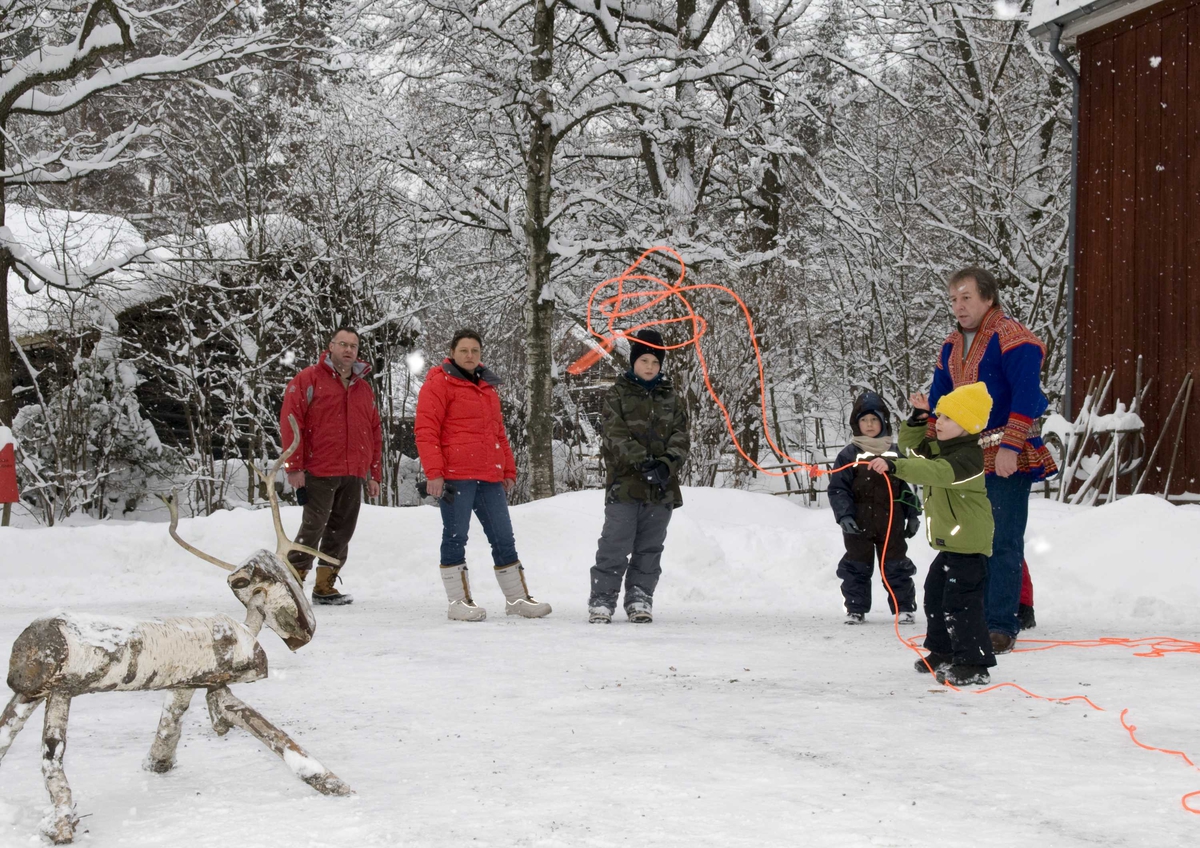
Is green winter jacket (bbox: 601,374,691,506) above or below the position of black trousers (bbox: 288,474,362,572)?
above

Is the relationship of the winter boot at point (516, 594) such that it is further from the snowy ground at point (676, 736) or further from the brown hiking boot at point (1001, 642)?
the brown hiking boot at point (1001, 642)

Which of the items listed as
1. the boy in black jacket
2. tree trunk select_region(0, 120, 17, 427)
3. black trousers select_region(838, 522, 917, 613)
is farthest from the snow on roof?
black trousers select_region(838, 522, 917, 613)

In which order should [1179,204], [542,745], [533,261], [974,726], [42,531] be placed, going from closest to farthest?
[542,745] → [974,726] → [42,531] → [1179,204] → [533,261]

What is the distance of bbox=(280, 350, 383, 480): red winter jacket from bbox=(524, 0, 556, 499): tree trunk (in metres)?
6.61

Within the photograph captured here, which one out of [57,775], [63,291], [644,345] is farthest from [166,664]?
[63,291]

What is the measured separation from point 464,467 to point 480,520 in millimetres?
377

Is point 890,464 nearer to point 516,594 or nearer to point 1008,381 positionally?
point 1008,381

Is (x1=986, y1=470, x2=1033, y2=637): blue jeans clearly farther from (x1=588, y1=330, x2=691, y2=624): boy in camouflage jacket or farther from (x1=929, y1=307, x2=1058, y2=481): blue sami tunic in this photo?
(x1=588, y1=330, x2=691, y2=624): boy in camouflage jacket

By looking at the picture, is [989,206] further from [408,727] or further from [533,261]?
[408,727]

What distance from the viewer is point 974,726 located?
12.9ft

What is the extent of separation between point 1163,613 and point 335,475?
552cm

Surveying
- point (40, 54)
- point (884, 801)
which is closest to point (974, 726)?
point (884, 801)

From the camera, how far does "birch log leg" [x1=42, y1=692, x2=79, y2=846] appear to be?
269 cm

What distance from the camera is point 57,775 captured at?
2.72m
